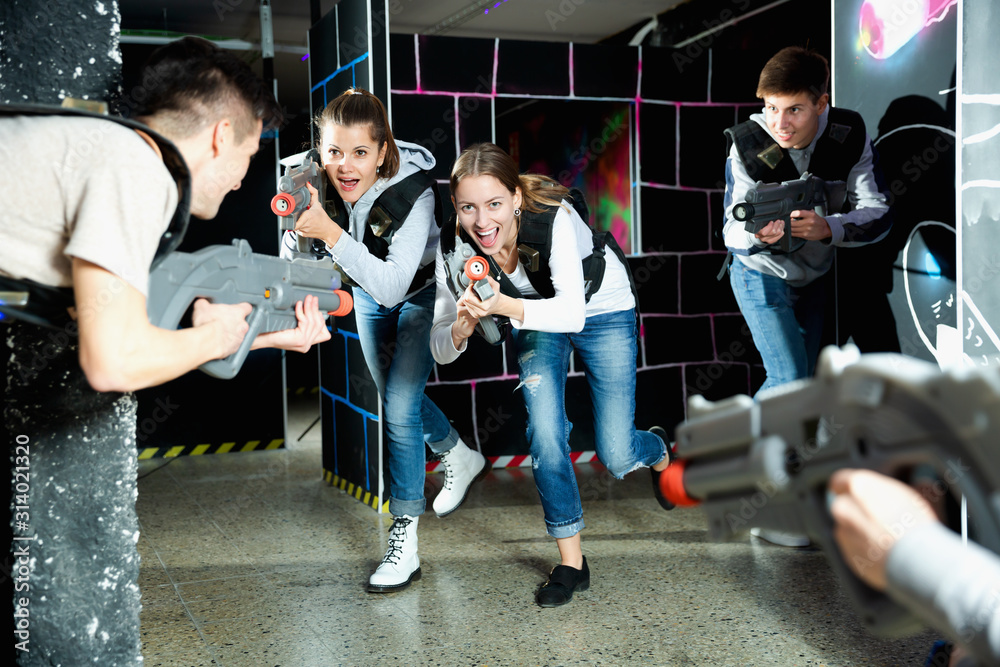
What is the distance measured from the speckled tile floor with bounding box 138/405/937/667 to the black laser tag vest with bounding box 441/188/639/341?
936 mm

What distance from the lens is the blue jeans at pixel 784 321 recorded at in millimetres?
3338

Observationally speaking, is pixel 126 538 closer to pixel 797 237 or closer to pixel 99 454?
pixel 99 454

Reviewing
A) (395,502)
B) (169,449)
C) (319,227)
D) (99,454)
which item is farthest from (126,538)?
(169,449)

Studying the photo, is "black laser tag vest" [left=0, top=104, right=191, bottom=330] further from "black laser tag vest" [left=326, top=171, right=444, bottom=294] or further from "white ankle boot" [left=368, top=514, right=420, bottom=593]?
"white ankle boot" [left=368, top=514, right=420, bottom=593]

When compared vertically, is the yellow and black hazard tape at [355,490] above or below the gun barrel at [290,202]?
below

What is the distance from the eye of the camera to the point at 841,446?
93cm

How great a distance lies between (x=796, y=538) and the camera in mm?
3324

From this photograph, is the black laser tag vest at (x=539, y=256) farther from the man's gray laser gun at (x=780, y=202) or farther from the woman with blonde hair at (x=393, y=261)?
the man's gray laser gun at (x=780, y=202)

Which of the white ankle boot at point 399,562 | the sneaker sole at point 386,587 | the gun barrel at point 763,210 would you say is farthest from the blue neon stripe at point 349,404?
the gun barrel at point 763,210

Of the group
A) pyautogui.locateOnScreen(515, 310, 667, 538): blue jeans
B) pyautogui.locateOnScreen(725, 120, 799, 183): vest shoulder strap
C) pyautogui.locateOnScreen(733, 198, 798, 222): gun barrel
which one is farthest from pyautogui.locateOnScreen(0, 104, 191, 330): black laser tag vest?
pyautogui.locateOnScreen(725, 120, 799, 183): vest shoulder strap

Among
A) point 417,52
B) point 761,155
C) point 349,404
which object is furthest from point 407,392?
point 417,52

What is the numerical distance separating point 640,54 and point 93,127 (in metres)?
4.03

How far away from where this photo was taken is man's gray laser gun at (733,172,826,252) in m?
3.08

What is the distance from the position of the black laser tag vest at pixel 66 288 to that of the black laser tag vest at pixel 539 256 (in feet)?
4.57
